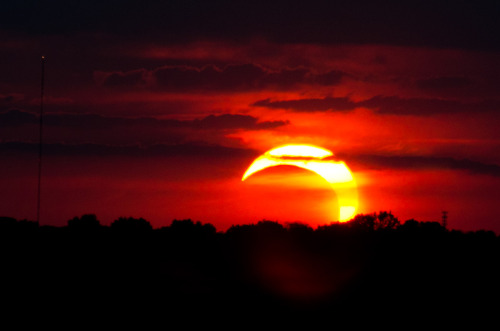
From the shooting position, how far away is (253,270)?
10125 centimetres

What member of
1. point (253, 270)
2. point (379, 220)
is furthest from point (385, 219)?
point (253, 270)

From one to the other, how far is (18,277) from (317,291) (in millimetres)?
24817

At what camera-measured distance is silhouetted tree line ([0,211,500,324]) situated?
78.8m

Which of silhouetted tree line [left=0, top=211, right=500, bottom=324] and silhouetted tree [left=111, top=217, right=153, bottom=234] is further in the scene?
silhouetted tree [left=111, top=217, right=153, bottom=234]

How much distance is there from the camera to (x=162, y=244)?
129 metres

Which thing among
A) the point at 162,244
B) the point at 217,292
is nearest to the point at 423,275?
the point at 217,292

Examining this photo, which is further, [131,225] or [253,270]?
[131,225]

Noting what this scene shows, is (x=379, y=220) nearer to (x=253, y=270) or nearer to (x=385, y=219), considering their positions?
(x=385, y=219)

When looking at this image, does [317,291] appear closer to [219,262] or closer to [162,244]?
[219,262]

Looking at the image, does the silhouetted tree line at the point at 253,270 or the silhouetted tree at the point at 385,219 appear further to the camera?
the silhouetted tree at the point at 385,219

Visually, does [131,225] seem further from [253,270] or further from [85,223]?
[253,270]

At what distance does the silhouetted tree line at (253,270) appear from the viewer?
7875cm

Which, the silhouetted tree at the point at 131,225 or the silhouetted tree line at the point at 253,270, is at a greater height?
the silhouetted tree at the point at 131,225

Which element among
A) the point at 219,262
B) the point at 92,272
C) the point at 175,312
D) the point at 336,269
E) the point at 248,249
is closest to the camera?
the point at 175,312
